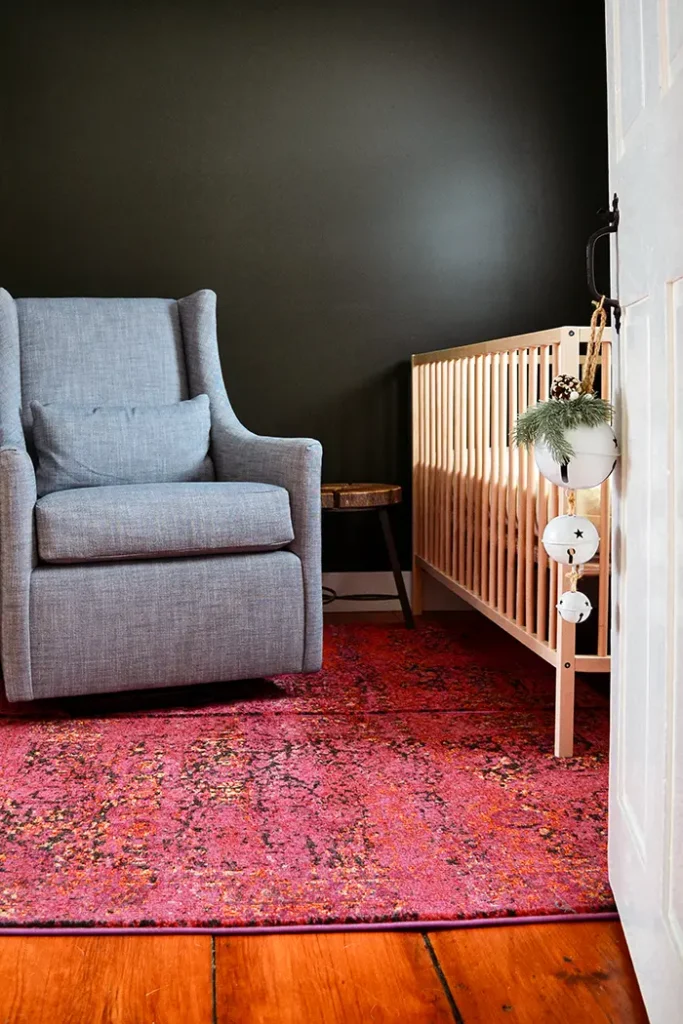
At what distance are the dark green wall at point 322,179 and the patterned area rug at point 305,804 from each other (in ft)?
4.40

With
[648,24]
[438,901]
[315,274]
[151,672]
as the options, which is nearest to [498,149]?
[315,274]

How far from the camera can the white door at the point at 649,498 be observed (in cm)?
91

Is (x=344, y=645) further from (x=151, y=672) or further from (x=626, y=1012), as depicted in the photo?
(x=626, y=1012)

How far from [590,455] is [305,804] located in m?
0.85

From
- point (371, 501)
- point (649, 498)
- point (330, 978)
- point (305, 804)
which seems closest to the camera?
point (649, 498)

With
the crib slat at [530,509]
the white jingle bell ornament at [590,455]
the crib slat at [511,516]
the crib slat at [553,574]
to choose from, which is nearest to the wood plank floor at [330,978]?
the white jingle bell ornament at [590,455]

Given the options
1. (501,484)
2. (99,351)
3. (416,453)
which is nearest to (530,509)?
(501,484)

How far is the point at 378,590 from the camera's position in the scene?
141 inches

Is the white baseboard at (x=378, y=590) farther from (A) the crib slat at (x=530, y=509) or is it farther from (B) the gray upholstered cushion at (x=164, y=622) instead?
(A) the crib slat at (x=530, y=509)

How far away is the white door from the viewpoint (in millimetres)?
914

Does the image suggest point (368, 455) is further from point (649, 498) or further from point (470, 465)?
point (649, 498)

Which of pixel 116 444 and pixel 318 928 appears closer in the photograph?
pixel 318 928

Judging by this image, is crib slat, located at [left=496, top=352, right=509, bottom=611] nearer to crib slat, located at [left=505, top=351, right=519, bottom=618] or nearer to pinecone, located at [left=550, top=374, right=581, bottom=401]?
crib slat, located at [left=505, top=351, right=519, bottom=618]

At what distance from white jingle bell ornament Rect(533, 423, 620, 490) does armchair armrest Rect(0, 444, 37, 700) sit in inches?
53.0
